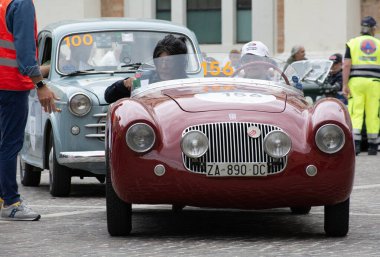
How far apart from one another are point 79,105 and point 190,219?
267cm

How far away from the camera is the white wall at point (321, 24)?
30625 mm

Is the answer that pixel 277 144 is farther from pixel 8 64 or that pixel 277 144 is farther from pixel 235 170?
pixel 8 64

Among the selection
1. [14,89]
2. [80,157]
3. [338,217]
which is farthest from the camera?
[80,157]

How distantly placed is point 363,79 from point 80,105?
25.6ft

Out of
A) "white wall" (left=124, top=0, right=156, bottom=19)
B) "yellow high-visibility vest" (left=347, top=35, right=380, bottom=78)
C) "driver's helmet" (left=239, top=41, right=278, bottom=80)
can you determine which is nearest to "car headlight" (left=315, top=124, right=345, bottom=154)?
"driver's helmet" (left=239, top=41, right=278, bottom=80)

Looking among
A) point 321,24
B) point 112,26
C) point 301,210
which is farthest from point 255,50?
point 321,24

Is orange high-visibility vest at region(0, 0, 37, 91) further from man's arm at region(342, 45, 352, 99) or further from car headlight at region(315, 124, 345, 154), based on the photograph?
man's arm at region(342, 45, 352, 99)

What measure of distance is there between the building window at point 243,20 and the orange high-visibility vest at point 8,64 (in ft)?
80.0

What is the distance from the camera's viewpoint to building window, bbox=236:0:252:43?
33.5 meters

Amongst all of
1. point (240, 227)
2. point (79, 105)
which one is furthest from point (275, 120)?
point (79, 105)

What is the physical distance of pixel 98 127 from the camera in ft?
38.3

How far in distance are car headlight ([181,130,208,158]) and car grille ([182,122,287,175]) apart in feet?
0.09

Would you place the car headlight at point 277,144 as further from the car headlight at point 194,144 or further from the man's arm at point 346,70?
the man's arm at point 346,70

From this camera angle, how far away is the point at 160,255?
23.9 feet
